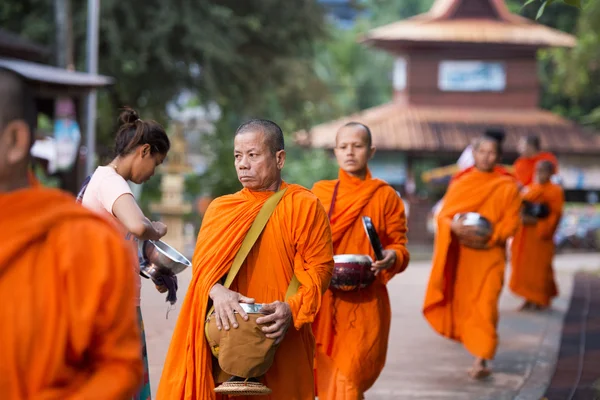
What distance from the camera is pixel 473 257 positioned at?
906 cm

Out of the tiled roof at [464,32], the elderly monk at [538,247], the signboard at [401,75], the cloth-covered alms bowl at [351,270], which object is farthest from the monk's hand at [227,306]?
the signboard at [401,75]

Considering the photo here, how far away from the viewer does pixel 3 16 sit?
23297mm

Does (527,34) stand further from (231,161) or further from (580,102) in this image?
(231,161)

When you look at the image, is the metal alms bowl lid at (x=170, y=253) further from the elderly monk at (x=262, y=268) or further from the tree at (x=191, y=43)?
the tree at (x=191, y=43)

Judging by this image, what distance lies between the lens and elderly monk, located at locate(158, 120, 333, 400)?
4.83 metres

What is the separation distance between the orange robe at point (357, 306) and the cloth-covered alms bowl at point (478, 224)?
6.86 feet

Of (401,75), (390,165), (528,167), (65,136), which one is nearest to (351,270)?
(528,167)

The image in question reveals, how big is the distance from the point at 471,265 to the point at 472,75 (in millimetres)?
26629

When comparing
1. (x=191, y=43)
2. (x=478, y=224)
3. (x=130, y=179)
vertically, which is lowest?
(x=478, y=224)

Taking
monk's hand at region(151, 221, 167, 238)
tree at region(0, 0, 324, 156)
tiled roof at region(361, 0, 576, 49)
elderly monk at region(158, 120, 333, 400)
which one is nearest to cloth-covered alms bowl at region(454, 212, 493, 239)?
elderly monk at region(158, 120, 333, 400)

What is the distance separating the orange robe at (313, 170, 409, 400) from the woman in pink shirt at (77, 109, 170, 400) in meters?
1.63

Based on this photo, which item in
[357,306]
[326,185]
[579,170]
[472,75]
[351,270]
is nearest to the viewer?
[351,270]

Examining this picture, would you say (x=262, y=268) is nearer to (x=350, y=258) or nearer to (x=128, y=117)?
(x=128, y=117)

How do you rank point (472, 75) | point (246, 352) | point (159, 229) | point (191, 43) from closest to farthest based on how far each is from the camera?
1. point (246, 352)
2. point (159, 229)
3. point (191, 43)
4. point (472, 75)
